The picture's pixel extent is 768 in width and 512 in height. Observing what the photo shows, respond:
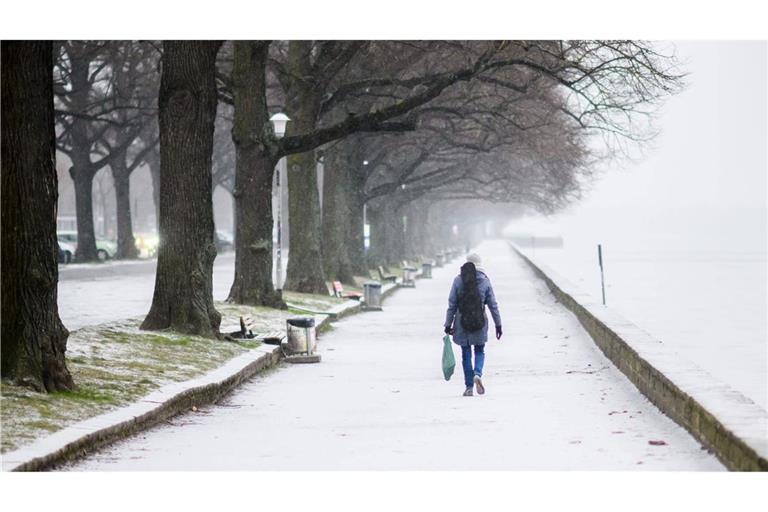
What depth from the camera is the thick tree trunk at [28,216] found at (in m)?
14.3

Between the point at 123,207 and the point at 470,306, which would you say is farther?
the point at 123,207

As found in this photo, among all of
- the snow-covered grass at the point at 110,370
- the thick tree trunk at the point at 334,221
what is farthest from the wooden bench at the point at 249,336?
the thick tree trunk at the point at 334,221

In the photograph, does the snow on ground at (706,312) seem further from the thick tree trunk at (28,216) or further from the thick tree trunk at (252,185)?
the thick tree trunk at (28,216)

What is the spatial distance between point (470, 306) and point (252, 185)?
13.6m

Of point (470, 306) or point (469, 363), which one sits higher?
point (470, 306)

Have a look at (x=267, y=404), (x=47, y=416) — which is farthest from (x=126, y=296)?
(x=47, y=416)

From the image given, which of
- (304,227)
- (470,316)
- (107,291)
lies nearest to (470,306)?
(470,316)

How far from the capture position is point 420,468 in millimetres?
11305

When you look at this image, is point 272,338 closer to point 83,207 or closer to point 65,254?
point 83,207

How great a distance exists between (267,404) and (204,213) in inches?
279

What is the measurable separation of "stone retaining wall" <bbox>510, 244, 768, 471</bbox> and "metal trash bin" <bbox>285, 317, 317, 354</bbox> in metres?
4.46

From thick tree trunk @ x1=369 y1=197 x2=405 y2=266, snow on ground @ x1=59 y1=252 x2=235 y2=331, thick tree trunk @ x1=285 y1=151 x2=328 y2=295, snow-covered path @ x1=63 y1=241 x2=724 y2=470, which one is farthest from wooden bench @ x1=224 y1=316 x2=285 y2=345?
thick tree trunk @ x1=369 y1=197 x2=405 y2=266

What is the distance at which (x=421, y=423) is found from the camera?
14336 mm

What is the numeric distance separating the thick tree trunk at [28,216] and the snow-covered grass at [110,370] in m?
0.34
